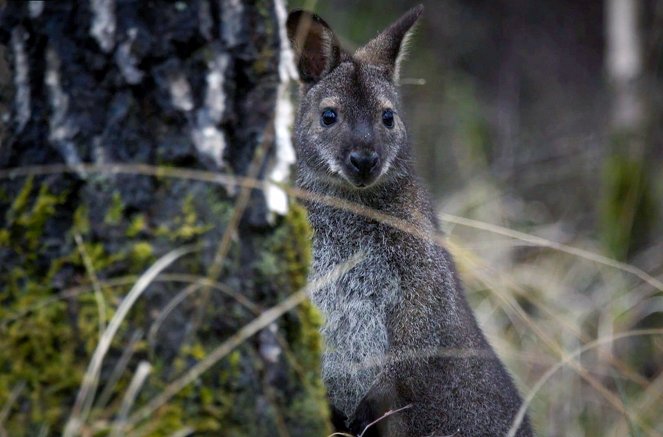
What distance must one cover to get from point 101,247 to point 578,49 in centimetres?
950

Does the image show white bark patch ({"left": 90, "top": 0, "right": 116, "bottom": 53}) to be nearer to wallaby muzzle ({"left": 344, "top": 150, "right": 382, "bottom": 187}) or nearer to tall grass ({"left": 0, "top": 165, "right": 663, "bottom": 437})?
tall grass ({"left": 0, "top": 165, "right": 663, "bottom": 437})

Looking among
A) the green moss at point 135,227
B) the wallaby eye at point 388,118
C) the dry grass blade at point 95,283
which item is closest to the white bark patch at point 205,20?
the green moss at point 135,227

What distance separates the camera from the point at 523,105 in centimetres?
1051

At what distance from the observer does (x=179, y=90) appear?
249 centimetres

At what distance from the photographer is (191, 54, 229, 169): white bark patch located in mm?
2516

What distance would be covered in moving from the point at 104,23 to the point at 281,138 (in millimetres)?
572

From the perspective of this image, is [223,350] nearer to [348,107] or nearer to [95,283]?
[95,283]

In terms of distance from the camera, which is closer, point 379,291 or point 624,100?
point 379,291

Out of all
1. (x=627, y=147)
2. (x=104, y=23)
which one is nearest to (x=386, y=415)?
(x=104, y=23)

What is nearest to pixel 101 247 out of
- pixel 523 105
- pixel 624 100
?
pixel 624 100

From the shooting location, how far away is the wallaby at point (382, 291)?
399 cm

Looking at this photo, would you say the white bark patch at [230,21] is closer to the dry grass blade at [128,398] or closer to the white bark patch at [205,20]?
the white bark patch at [205,20]

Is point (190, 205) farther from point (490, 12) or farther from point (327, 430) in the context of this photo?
point (490, 12)

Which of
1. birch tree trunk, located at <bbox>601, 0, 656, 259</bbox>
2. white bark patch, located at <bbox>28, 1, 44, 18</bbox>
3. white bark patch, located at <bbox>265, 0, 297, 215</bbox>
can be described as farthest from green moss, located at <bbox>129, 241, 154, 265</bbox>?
birch tree trunk, located at <bbox>601, 0, 656, 259</bbox>
